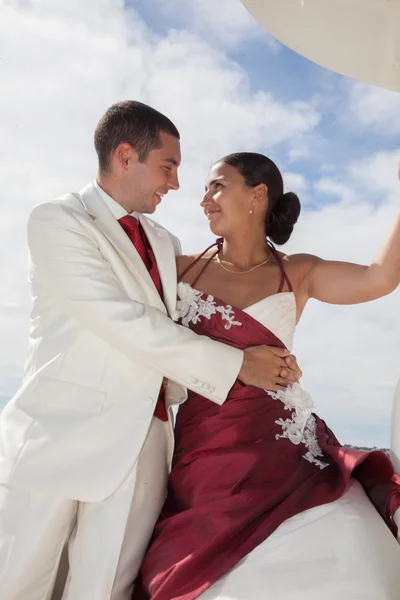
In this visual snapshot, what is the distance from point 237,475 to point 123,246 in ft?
3.38

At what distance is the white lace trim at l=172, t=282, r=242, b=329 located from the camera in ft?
9.91

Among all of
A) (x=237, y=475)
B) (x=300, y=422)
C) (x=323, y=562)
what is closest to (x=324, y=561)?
(x=323, y=562)

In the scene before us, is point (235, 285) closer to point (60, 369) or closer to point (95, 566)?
point (60, 369)

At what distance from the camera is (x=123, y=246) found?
293 cm

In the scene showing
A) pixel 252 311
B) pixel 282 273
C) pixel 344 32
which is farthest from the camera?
pixel 282 273

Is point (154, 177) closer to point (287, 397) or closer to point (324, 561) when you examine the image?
point (287, 397)

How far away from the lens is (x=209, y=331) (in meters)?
3.01

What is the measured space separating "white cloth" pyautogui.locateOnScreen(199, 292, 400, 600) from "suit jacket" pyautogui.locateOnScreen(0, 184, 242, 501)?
1.85 ft

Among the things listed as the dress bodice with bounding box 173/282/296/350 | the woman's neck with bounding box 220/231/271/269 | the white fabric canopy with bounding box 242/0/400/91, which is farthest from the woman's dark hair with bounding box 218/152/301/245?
the white fabric canopy with bounding box 242/0/400/91

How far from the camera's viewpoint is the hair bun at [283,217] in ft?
11.3

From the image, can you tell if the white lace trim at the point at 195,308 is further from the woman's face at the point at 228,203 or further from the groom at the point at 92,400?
the woman's face at the point at 228,203

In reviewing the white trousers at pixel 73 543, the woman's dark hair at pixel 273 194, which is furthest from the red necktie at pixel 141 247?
the white trousers at pixel 73 543

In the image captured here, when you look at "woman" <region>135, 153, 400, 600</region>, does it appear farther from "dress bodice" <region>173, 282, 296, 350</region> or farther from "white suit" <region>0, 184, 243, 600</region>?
"white suit" <region>0, 184, 243, 600</region>

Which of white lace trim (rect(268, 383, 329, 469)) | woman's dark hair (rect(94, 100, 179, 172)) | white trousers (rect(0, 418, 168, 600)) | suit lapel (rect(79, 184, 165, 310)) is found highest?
woman's dark hair (rect(94, 100, 179, 172))
